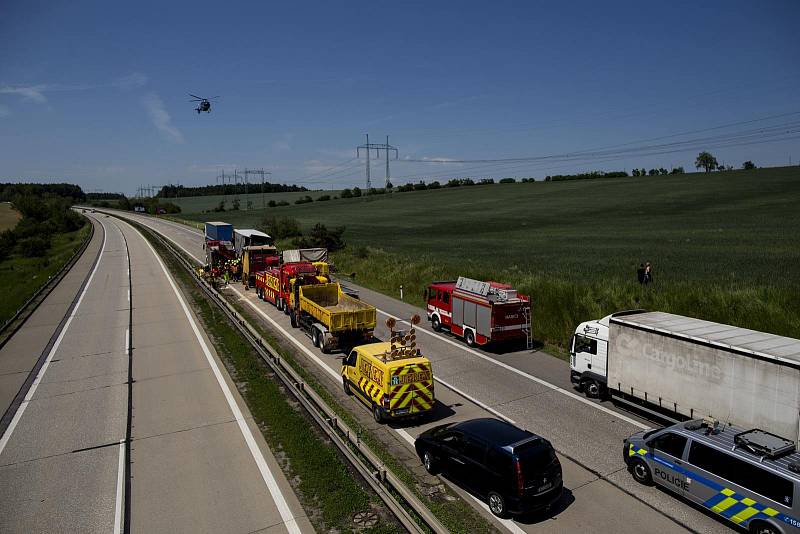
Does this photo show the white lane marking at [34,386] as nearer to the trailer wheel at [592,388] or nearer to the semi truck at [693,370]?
the trailer wheel at [592,388]

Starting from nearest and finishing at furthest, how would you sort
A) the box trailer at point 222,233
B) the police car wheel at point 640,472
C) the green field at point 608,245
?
the police car wheel at point 640,472
the green field at point 608,245
the box trailer at point 222,233

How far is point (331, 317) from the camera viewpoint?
809 inches

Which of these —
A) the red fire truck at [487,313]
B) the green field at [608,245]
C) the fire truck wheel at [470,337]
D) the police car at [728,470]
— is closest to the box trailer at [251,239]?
the green field at [608,245]

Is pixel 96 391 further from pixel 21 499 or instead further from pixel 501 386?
pixel 501 386

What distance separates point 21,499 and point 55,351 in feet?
43.2

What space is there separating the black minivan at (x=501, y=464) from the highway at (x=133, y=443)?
10.9 feet

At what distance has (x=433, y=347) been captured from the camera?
22500 mm

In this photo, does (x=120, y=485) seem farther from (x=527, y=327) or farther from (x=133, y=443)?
(x=527, y=327)

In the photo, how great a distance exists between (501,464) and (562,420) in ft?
17.8

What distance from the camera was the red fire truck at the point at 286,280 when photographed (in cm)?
2632

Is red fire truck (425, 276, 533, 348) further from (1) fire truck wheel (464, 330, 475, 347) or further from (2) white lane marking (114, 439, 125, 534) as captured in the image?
(2) white lane marking (114, 439, 125, 534)

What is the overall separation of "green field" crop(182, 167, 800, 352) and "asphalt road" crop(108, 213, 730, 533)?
4.70 m

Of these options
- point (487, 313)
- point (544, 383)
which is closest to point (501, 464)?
point (544, 383)

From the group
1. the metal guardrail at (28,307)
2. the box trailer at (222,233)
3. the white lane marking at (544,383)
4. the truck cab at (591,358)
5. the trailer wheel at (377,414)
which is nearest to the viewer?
the trailer wheel at (377,414)
